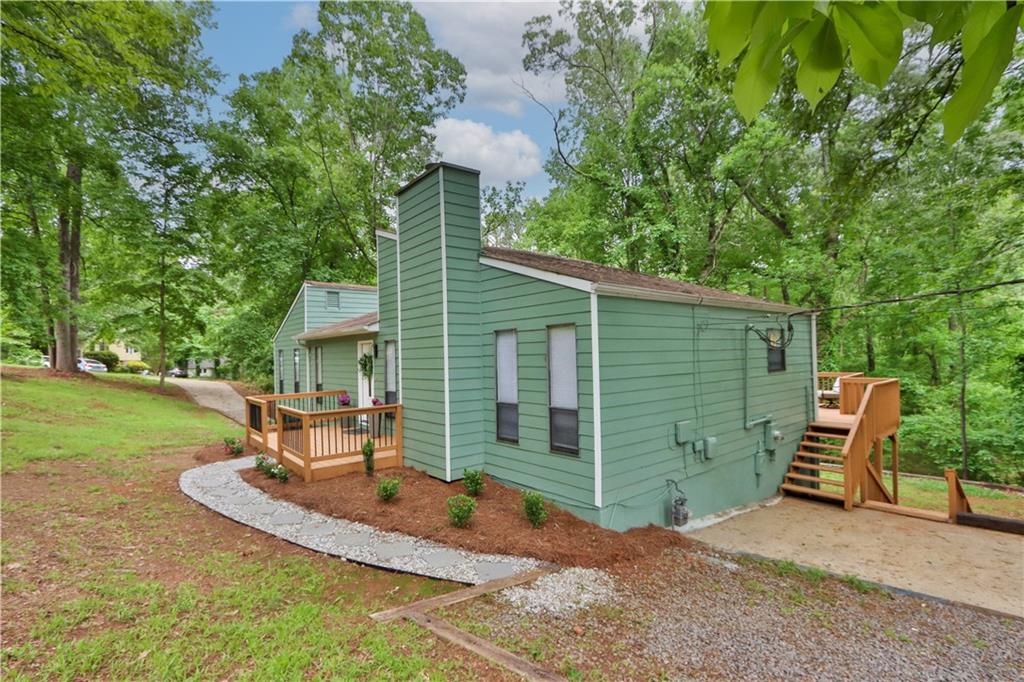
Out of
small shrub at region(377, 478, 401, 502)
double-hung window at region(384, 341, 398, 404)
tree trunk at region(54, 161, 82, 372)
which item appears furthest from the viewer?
tree trunk at region(54, 161, 82, 372)

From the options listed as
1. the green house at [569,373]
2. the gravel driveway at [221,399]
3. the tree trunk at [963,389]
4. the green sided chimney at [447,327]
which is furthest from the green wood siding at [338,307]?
the tree trunk at [963,389]

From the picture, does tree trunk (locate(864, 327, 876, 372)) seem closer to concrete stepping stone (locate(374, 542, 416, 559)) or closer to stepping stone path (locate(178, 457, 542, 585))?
stepping stone path (locate(178, 457, 542, 585))

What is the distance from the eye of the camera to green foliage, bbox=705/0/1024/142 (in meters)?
0.82

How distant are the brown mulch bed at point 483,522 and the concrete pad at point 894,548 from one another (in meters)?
1.40

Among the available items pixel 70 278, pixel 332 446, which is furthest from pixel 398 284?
pixel 70 278

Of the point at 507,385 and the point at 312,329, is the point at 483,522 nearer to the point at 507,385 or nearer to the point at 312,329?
the point at 507,385

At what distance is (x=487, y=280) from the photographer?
7215 millimetres

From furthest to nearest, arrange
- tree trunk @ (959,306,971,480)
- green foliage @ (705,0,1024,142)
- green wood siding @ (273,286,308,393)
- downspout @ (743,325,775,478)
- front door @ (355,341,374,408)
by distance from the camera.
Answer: green wood siding @ (273,286,308,393) → tree trunk @ (959,306,971,480) → front door @ (355,341,374,408) → downspout @ (743,325,775,478) → green foliage @ (705,0,1024,142)

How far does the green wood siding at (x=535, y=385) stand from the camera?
5.80m

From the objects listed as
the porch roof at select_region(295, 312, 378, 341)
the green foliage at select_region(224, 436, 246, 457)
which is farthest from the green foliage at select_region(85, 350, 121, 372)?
the green foliage at select_region(224, 436, 246, 457)

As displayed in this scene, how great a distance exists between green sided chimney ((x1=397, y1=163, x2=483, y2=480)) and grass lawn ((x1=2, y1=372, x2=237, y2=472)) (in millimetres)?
6888

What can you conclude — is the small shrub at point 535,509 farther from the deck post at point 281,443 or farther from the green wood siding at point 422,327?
the deck post at point 281,443

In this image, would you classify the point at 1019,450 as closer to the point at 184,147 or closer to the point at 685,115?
the point at 685,115

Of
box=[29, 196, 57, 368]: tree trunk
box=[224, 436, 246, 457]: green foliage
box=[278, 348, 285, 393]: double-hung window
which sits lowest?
box=[224, 436, 246, 457]: green foliage
